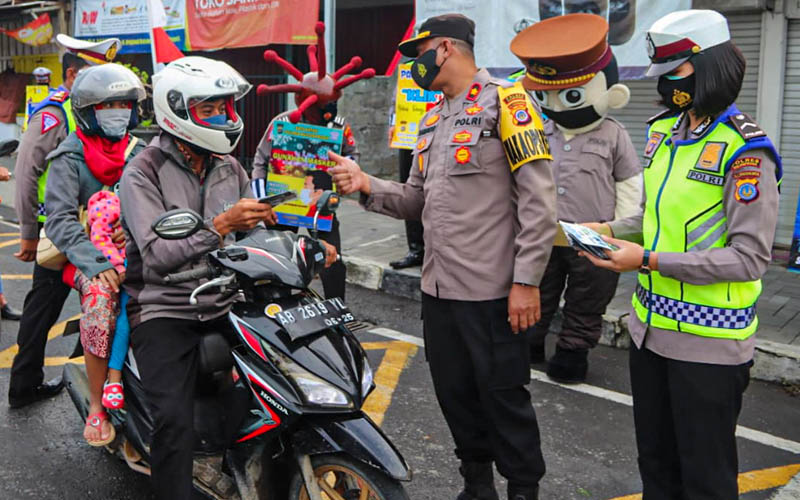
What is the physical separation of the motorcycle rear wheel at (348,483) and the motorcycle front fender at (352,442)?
1.5 inches

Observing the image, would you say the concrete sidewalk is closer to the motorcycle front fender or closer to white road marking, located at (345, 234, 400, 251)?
white road marking, located at (345, 234, 400, 251)

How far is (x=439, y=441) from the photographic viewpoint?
4125 millimetres

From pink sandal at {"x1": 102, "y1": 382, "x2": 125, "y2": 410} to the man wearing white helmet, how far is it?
0.27 m

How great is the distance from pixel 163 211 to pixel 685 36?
1.97m

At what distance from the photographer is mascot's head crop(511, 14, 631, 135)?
4.30 m

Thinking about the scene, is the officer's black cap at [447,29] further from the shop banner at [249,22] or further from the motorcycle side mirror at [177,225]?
the shop banner at [249,22]

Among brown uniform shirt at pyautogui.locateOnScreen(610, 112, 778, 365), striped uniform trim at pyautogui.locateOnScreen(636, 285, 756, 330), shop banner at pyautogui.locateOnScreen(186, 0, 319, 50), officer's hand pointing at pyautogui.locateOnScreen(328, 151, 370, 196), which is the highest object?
shop banner at pyautogui.locateOnScreen(186, 0, 319, 50)

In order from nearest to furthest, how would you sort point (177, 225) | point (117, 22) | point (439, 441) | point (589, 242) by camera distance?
point (589, 242) < point (177, 225) < point (439, 441) < point (117, 22)

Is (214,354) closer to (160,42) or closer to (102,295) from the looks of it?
(102,295)

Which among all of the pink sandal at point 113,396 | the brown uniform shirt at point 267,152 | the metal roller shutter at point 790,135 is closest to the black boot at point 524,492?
the pink sandal at point 113,396

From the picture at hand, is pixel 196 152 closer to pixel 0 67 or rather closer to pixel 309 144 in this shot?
pixel 309 144

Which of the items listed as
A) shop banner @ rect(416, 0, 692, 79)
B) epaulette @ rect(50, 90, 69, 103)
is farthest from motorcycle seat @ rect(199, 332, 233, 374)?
shop banner @ rect(416, 0, 692, 79)

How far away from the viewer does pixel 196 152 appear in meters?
3.16

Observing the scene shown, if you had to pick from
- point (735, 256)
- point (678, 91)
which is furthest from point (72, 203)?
point (735, 256)
